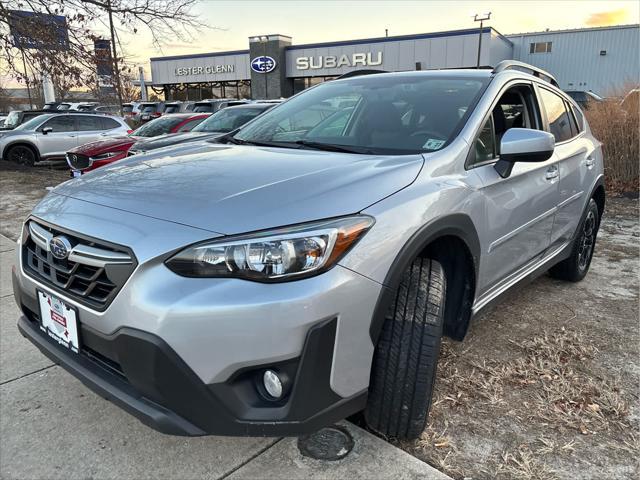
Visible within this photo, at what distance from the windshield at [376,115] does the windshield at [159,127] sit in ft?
20.8

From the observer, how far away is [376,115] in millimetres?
2910

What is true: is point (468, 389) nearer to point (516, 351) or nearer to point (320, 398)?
point (516, 351)

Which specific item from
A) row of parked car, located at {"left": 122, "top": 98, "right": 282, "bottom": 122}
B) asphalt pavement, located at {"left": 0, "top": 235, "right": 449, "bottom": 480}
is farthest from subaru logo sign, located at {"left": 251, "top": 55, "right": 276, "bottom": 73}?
asphalt pavement, located at {"left": 0, "top": 235, "right": 449, "bottom": 480}

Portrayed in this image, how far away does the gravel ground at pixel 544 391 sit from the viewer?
6.99ft

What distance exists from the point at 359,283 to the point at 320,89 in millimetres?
2164

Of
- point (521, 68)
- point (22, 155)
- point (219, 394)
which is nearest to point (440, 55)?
point (22, 155)

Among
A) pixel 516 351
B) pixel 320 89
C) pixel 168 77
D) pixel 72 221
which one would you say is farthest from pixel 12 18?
pixel 168 77

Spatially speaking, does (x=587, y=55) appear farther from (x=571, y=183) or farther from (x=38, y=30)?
(x=571, y=183)

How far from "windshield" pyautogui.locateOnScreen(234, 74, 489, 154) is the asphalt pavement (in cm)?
136

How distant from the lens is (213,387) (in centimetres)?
164

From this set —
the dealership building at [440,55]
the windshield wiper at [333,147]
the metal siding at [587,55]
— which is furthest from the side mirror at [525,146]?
the metal siding at [587,55]

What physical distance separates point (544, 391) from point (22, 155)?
510 inches

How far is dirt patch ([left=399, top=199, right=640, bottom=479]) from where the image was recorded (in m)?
2.13

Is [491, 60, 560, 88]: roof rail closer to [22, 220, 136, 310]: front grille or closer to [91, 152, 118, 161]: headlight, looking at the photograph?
[22, 220, 136, 310]: front grille
